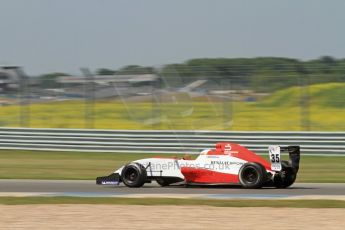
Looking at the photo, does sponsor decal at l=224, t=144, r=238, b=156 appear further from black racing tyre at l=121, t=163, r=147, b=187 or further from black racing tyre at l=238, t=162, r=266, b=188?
black racing tyre at l=121, t=163, r=147, b=187

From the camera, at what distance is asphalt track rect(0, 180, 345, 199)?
13.0 metres

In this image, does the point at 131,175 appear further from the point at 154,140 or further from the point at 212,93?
the point at 212,93

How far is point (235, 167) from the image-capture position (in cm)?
1405

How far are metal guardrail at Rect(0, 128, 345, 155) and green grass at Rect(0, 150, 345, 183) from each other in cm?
25

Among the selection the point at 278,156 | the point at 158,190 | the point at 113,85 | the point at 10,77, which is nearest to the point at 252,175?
the point at 278,156

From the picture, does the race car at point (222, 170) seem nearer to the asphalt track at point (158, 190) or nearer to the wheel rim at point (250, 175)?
the wheel rim at point (250, 175)

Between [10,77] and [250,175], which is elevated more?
[10,77]

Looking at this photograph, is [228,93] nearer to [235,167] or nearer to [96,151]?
[96,151]

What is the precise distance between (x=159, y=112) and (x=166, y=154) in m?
2.08

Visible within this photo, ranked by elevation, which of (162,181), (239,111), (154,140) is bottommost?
(162,181)

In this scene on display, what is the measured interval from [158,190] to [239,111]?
11.9 meters

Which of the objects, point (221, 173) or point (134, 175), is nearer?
point (221, 173)

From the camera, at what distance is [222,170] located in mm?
14172

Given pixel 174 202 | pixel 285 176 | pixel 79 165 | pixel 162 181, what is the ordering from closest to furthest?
1. pixel 174 202
2. pixel 285 176
3. pixel 162 181
4. pixel 79 165
